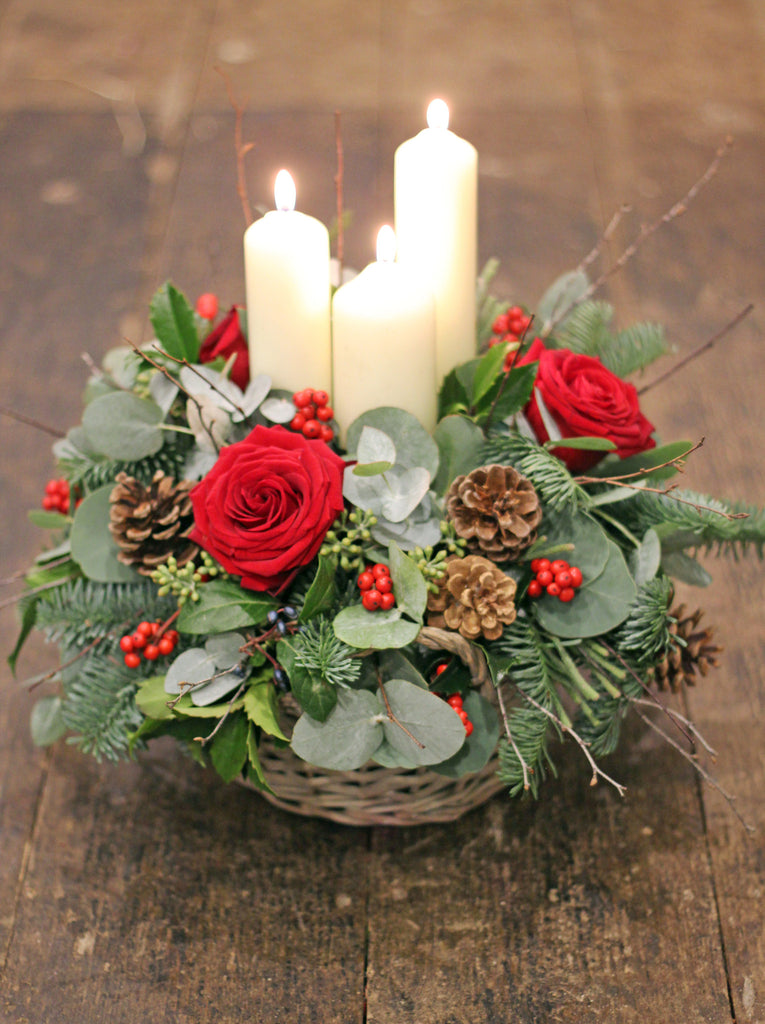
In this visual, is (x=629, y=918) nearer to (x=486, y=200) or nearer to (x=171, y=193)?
(x=486, y=200)

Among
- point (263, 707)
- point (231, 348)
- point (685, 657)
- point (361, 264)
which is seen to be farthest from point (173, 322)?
point (361, 264)

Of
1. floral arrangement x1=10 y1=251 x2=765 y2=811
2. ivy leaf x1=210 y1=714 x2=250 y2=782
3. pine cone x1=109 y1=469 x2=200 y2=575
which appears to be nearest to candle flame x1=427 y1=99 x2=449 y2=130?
floral arrangement x1=10 y1=251 x2=765 y2=811

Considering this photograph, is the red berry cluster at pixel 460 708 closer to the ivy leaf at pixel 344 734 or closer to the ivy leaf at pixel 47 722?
the ivy leaf at pixel 344 734

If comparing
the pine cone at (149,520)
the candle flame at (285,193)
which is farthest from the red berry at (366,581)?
the candle flame at (285,193)

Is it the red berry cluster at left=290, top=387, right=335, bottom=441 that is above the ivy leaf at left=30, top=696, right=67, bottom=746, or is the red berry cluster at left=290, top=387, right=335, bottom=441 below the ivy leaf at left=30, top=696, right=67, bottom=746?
above

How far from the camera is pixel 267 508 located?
0.54 m

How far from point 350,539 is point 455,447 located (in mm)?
89

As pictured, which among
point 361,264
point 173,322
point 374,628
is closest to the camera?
point 374,628

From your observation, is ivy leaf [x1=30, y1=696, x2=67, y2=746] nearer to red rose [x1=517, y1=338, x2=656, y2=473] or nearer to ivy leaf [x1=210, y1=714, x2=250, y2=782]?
ivy leaf [x1=210, y1=714, x2=250, y2=782]

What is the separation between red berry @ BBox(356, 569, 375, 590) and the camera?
55 centimetres

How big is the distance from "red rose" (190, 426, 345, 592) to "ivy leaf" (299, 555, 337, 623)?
11 mm

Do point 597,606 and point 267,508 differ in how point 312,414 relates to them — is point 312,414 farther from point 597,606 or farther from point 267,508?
point 597,606

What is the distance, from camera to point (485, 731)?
568mm

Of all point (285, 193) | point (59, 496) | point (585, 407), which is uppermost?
point (285, 193)
